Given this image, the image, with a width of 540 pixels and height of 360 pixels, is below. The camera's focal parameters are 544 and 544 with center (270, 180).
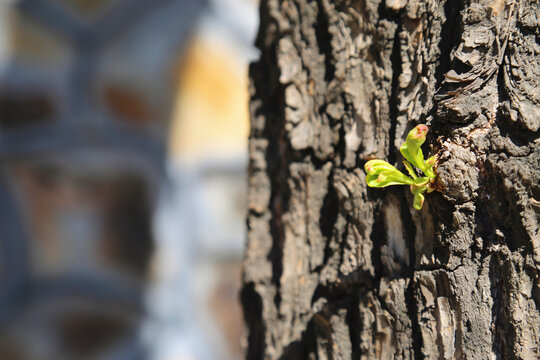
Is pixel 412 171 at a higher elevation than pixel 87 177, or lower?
lower

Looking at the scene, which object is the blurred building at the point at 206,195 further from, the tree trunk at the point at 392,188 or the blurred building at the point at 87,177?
the tree trunk at the point at 392,188

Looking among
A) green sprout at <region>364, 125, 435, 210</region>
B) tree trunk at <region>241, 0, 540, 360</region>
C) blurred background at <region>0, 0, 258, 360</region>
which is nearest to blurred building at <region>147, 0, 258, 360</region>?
blurred background at <region>0, 0, 258, 360</region>

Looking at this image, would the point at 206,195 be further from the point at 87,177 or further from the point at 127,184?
the point at 87,177

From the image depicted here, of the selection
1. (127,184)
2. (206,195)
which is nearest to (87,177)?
(127,184)

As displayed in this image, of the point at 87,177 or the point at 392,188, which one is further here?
the point at 87,177

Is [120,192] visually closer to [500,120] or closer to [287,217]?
[287,217]

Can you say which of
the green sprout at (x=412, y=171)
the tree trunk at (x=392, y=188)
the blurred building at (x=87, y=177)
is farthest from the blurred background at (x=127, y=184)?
the green sprout at (x=412, y=171)

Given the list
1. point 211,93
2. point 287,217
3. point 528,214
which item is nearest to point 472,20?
point 528,214
